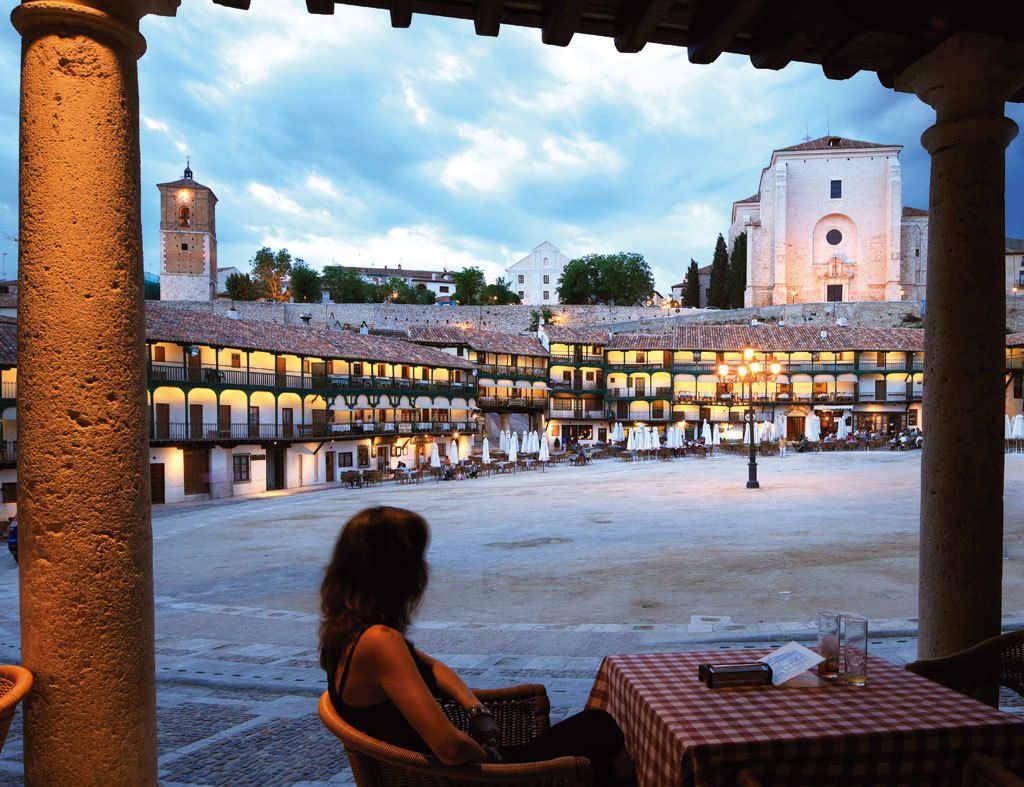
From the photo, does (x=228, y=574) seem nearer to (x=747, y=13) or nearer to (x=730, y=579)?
(x=730, y=579)

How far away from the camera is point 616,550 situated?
1178 cm

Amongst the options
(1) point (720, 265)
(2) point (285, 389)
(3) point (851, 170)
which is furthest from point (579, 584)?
(1) point (720, 265)

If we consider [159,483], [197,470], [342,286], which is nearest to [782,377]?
[197,470]

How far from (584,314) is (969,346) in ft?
220

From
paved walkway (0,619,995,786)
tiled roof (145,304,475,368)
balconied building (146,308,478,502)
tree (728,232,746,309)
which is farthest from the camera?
tree (728,232,746,309)

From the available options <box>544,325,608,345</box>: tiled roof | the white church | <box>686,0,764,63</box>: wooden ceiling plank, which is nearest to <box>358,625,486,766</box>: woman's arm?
<box>686,0,764,63</box>: wooden ceiling plank

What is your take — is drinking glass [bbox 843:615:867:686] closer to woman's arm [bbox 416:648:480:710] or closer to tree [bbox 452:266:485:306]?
woman's arm [bbox 416:648:480:710]

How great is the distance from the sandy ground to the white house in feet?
260

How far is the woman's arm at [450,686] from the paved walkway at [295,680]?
1.35 m

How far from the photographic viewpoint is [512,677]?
5121mm

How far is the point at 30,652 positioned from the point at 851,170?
233 ft

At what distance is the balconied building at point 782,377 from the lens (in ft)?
164

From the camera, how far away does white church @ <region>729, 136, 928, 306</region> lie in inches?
2461

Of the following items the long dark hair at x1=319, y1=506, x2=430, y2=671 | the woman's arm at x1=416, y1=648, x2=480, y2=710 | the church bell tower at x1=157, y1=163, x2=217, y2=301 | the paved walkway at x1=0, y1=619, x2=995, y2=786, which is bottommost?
the paved walkway at x1=0, y1=619, x2=995, y2=786
